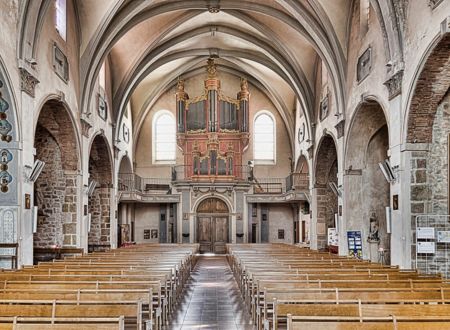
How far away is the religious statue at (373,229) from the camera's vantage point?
20328 millimetres

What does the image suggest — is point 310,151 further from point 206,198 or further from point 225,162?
point 206,198

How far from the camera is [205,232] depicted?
3547 centimetres

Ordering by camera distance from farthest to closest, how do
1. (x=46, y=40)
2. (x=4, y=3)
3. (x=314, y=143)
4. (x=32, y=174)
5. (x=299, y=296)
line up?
(x=314, y=143)
(x=46, y=40)
(x=32, y=174)
(x=4, y=3)
(x=299, y=296)

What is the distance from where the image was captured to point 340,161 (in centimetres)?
2145

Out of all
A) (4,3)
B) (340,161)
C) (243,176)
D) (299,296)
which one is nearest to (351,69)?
(340,161)

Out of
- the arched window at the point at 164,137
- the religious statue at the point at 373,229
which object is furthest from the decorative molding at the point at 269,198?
the religious statue at the point at 373,229

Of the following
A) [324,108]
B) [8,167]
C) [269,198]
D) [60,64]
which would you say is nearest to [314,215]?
[324,108]

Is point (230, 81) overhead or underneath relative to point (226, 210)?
overhead

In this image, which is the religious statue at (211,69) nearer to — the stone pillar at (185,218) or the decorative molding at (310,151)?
the stone pillar at (185,218)

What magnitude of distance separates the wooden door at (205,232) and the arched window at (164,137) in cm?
460

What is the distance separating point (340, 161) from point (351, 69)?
349 cm

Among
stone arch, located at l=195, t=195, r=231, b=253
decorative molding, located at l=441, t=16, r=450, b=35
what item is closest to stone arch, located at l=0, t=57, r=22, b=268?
decorative molding, located at l=441, t=16, r=450, b=35

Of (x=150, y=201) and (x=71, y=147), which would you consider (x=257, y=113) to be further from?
(x=71, y=147)

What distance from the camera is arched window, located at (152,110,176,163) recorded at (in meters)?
36.8
